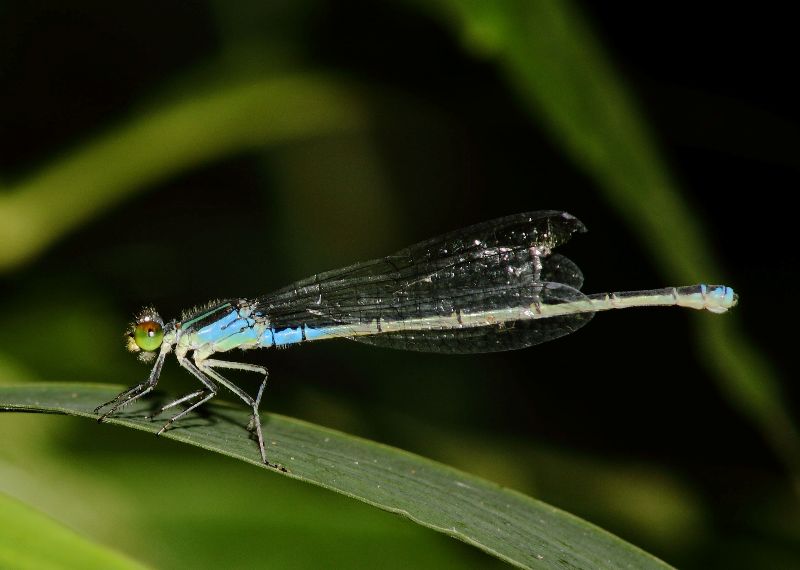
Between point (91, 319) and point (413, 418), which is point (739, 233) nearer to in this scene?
point (413, 418)

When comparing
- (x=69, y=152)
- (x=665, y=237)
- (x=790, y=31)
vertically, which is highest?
(x=790, y=31)

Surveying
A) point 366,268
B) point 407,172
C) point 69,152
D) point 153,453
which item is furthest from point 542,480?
point 69,152

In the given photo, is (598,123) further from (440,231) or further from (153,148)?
(440,231)

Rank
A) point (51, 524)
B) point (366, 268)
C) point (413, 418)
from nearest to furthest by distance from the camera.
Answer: point (51, 524) < point (366, 268) < point (413, 418)

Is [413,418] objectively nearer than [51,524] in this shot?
No

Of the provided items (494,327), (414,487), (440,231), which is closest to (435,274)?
(494,327)

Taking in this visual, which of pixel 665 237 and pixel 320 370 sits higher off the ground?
pixel 320 370

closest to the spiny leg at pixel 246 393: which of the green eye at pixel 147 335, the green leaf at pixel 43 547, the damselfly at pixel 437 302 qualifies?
the damselfly at pixel 437 302

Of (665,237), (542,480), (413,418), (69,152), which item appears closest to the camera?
(665,237)
